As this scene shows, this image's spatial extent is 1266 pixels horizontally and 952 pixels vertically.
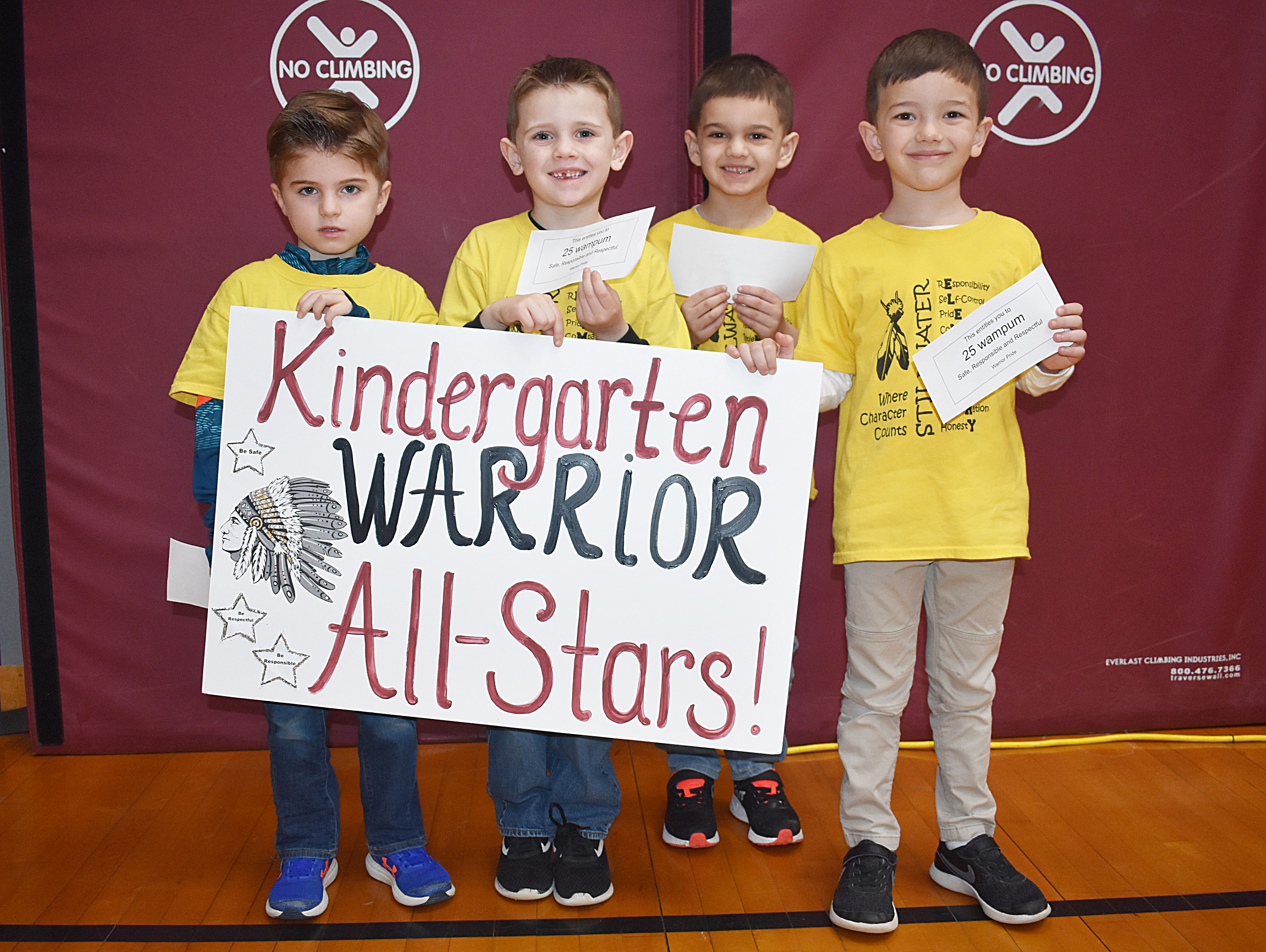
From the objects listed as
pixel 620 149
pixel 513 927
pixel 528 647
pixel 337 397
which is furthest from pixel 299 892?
pixel 620 149

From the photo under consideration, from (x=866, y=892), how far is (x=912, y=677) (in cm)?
39

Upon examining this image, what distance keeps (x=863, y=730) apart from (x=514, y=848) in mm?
685

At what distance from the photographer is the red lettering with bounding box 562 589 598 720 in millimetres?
1706

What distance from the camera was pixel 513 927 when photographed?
1.79 m

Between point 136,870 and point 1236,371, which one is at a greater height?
point 1236,371

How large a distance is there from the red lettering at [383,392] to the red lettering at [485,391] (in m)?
0.14

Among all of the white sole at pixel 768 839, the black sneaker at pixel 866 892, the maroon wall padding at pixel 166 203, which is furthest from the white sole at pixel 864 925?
the maroon wall padding at pixel 166 203

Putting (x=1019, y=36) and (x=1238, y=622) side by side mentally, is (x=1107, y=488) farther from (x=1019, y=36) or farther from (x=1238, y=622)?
(x=1019, y=36)

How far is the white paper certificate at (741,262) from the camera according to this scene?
1.94 meters

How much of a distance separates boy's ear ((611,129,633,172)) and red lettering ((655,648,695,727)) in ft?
2.88

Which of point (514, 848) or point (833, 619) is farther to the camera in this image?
point (833, 619)

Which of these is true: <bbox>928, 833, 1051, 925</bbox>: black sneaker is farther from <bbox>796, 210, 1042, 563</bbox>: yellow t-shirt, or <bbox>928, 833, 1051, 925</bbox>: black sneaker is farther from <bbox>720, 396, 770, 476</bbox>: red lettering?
<bbox>720, 396, 770, 476</bbox>: red lettering

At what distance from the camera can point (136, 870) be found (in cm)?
199

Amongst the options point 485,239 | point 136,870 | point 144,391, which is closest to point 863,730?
point 485,239
